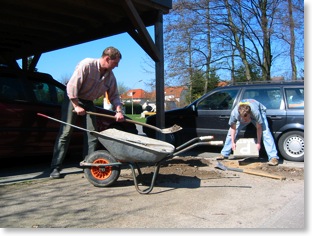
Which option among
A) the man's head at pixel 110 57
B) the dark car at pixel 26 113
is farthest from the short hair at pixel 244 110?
the dark car at pixel 26 113

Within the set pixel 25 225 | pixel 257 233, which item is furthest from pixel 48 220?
pixel 257 233

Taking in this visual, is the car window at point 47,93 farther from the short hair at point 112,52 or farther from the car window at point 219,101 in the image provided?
the car window at point 219,101

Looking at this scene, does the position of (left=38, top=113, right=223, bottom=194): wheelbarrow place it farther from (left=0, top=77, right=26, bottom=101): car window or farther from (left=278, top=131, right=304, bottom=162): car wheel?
(left=278, top=131, right=304, bottom=162): car wheel

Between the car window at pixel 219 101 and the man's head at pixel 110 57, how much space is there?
12.6 ft

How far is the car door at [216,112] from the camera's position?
7.89 m

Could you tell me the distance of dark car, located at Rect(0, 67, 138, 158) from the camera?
18.6 feet

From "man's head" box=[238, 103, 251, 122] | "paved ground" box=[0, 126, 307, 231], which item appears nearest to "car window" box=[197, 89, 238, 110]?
"man's head" box=[238, 103, 251, 122]

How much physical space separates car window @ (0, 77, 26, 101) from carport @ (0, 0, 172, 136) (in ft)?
1.32

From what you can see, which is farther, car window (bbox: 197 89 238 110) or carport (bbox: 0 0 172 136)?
car window (bbox: 197 89 238 110)

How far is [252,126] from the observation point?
24.2ft

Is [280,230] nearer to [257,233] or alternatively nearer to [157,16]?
[257,233]

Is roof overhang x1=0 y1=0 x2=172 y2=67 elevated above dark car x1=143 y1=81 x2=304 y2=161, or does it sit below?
above

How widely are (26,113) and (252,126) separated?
4.55 metres

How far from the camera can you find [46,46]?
9703 millimetres
